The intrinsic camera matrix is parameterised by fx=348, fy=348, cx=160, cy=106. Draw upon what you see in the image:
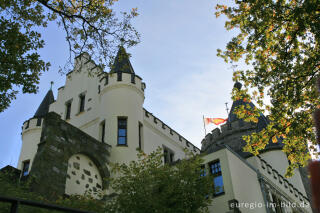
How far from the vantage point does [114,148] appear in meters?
21.9

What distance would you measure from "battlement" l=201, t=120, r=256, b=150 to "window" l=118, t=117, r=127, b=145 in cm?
1611

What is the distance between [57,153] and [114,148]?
16.1 feet

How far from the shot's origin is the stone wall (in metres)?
16.1

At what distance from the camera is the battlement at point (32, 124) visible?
27.3 m

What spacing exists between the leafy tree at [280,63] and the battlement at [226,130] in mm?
19335

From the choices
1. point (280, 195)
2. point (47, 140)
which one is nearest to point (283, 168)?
point (280, 195)

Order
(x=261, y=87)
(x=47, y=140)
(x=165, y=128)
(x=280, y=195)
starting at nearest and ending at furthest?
(x=261, y=87) → (x=47, y=140) → (x=280, y=195) → (x=165, y=128)

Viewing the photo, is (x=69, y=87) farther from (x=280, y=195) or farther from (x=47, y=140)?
(x=280, y=195)

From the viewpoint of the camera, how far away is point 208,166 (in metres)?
18.2

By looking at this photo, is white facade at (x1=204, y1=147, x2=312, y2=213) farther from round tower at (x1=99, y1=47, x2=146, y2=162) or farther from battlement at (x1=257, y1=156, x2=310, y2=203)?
round tower at (x1=99, y1=47, x2=146, y2=162)

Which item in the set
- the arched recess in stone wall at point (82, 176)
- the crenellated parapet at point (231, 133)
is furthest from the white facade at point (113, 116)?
the crenellated parapet at point (231, 133)

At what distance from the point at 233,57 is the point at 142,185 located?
6910 mm

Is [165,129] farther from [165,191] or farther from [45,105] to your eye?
[165,191]

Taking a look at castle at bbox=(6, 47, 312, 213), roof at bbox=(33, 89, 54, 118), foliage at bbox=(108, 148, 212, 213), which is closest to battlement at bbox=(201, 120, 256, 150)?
castle at bbox=(6, 47, 312, 213)
